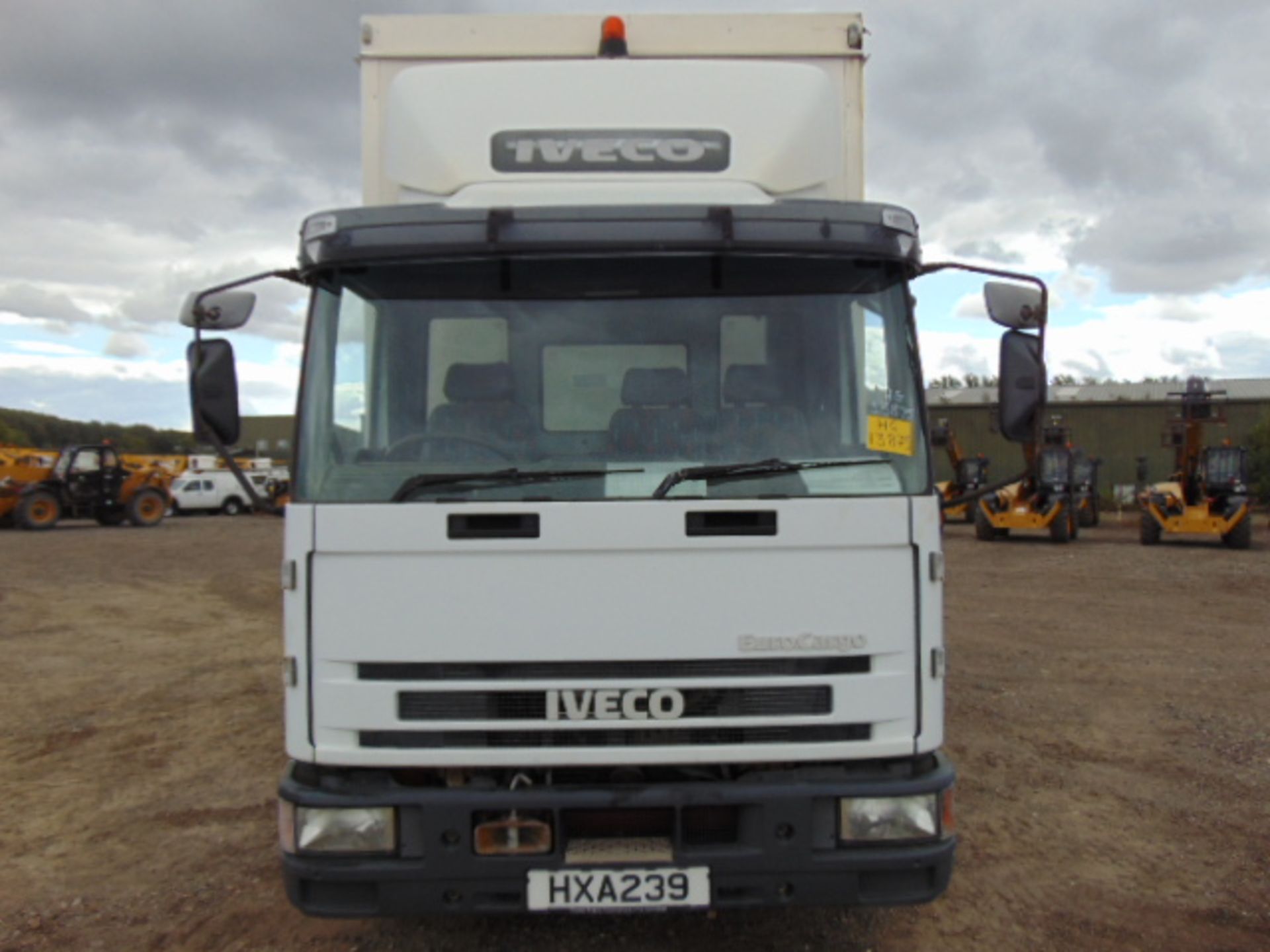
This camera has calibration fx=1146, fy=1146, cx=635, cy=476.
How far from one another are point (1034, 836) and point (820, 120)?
132 inches

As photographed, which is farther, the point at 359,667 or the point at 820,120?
the point at 820,120

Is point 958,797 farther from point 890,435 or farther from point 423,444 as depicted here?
point 423,444

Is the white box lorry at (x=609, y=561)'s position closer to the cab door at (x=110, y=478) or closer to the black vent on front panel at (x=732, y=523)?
the black vent on front panel at (x=732, y=523)

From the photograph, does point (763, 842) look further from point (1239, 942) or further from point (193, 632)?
point (193, 632)

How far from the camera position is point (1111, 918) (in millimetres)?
4375

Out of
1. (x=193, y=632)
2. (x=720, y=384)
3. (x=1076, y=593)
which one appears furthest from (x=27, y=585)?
(x=720, y=384)

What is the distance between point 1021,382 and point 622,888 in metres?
2.11

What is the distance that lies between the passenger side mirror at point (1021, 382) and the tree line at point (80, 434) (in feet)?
170

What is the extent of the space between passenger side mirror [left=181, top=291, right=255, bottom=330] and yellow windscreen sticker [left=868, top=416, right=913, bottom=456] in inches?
85.1

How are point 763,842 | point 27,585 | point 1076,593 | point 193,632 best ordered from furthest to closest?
point 27,585 → point 1076,593 → point 193,632 → point 763,842

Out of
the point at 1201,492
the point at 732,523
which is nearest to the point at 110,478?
the point at 1201,492

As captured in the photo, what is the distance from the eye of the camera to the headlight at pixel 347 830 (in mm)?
3377

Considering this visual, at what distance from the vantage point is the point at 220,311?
3922 millimetres

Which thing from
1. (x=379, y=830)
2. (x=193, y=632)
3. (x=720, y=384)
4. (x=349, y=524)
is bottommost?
(x=193, y=632)
